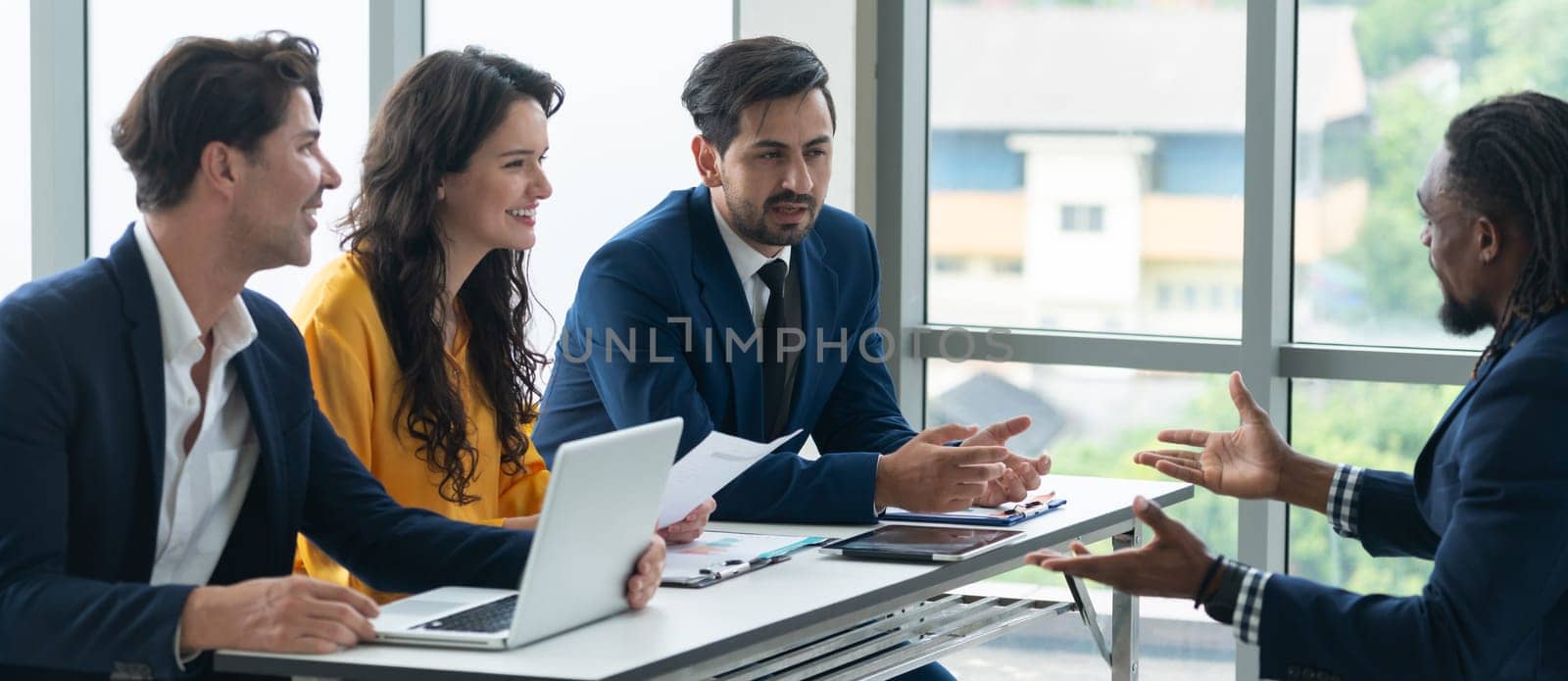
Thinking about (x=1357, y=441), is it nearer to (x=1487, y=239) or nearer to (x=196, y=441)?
(x=1487, y=239)

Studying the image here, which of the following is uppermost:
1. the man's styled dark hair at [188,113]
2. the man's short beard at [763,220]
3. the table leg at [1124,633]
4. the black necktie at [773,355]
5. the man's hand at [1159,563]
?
the man's styled dark hair at [188,113]

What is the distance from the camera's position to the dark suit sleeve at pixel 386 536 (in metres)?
2.35

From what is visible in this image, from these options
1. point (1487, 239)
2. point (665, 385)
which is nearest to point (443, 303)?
point (665, 385)

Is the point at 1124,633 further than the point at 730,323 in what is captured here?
Yes

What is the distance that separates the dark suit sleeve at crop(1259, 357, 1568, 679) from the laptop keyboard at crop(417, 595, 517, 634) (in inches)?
36.7

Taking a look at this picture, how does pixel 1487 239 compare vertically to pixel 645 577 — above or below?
above

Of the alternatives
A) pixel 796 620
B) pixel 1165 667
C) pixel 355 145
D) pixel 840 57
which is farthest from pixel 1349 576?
pixel 355 145

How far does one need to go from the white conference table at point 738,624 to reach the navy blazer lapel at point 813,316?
0.40 meters

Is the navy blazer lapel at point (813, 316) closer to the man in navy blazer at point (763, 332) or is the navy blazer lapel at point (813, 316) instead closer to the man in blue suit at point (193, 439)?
the man in navy blazer at point (763, 332)

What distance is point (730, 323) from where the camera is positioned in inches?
122

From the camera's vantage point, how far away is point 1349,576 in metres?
4.50

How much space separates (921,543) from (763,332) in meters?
0.66

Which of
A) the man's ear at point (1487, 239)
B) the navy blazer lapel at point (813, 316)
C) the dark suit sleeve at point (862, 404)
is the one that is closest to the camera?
the man's ear at point (1487, 239)

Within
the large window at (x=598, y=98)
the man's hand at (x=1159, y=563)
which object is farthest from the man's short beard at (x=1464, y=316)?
the large window at (x=598, y=98)
